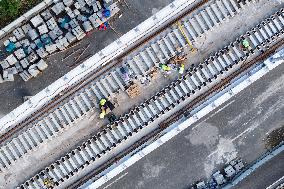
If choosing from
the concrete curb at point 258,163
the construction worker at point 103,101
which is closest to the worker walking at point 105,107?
the construction worker at point 103,101

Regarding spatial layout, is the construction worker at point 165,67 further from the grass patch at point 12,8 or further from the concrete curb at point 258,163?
the grass patch at point 12,8

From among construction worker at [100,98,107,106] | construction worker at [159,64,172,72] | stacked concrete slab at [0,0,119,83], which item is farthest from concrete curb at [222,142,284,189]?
stacked concrete slab at [0,0,119,83]

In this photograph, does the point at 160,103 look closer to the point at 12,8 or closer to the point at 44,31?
the point at 44,31

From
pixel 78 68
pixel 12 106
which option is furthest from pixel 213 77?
pixel 12 106

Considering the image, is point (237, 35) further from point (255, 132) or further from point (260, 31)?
A: point (255, 132)

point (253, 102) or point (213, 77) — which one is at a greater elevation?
point (213, 77)

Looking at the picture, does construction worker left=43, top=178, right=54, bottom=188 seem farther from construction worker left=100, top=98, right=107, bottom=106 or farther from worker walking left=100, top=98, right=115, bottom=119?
construction worker left=100, top=98, right=107, bottom=106
